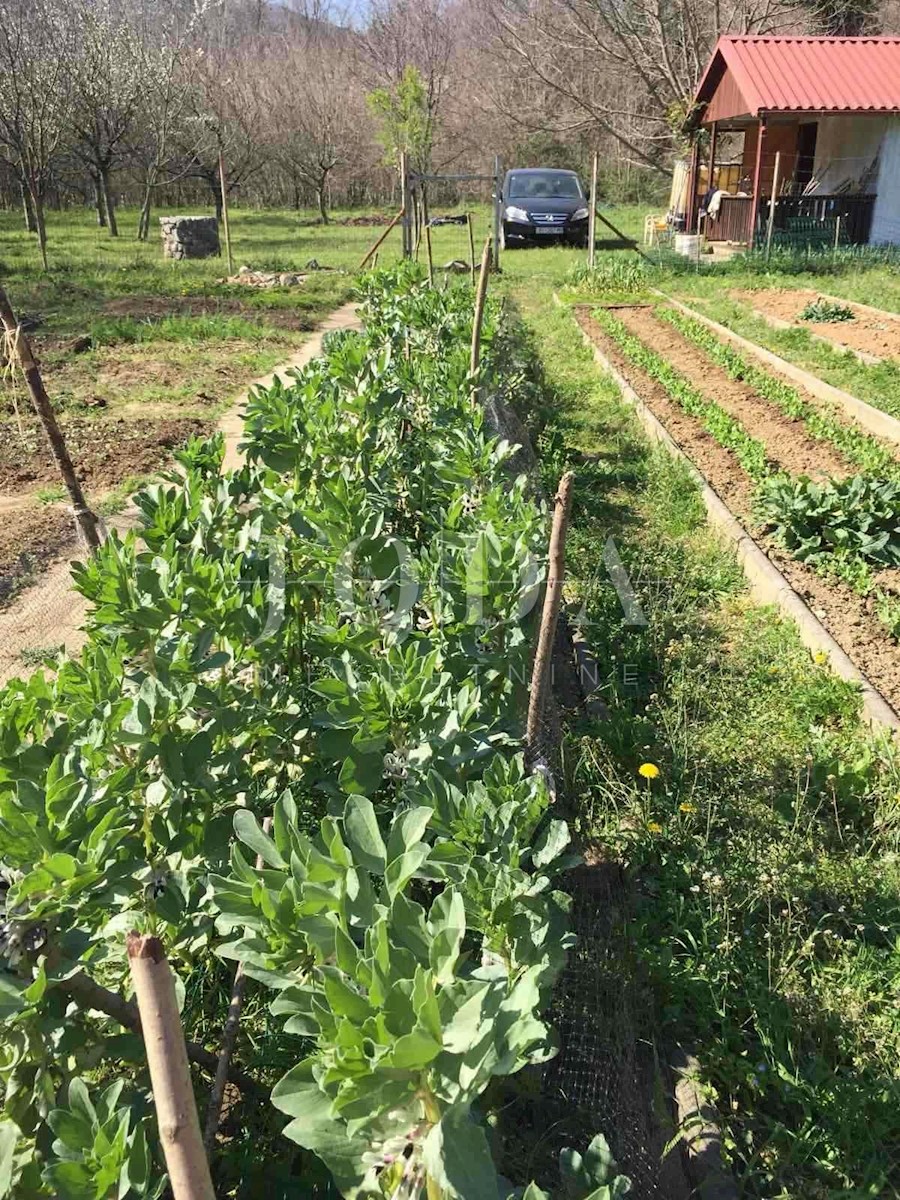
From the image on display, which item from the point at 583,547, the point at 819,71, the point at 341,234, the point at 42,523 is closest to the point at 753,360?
the point at 583,547

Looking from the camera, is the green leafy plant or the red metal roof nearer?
the green leafy plant

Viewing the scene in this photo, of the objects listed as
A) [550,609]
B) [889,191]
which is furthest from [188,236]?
[550,609]

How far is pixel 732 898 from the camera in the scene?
297 centimetres

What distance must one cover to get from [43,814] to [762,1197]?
1.82 meters

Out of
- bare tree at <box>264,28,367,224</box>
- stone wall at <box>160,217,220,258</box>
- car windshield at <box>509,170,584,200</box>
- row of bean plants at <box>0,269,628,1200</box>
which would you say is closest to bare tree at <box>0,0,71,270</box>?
stone wall at <box>160,217,220,258</box>

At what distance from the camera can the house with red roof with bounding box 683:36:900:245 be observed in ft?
55.8

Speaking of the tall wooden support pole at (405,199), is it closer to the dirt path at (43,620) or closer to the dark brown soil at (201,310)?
the dark brown soil at (201,310)

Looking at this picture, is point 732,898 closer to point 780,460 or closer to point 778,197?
point 780,460

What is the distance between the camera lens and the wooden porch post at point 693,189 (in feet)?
66.1

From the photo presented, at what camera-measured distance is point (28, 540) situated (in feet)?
19.4

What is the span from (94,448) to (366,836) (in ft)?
23.1

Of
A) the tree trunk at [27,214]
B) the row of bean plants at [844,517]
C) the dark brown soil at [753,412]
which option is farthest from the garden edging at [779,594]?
the tree trunk at [27,214]

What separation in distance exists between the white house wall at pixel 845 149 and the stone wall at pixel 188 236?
13.1 metres

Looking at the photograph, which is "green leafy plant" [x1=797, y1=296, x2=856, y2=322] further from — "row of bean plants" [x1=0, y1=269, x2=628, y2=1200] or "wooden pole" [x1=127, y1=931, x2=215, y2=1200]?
"wooden pole" [x1=127, y1=931, x2=215, y2=1200]
